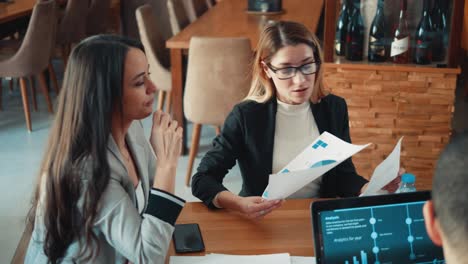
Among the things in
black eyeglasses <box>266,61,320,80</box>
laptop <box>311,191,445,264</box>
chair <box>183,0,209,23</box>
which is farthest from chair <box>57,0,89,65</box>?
laptop <box>311,191,445,264</box>

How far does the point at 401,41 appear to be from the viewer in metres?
2.91

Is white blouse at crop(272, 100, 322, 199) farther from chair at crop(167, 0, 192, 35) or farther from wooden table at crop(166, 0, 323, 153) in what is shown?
chair at crop(167, 0, 192, 35)

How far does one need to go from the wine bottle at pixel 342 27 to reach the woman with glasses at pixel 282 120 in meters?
0.99

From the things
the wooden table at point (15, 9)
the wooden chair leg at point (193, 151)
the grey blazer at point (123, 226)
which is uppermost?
the grey blazer at point (123, 226)

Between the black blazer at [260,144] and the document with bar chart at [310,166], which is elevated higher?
the document with bar chart at [310,166]

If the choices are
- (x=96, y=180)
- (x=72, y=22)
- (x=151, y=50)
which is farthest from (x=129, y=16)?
(x=96, y=180)

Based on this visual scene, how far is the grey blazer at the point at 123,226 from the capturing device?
1398 mm

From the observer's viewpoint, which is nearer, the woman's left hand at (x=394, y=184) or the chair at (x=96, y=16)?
the woman's left hand at (x=394, y=184)

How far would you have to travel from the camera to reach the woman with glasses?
1.96 meters

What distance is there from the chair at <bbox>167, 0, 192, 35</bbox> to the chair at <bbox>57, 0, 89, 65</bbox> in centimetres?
87

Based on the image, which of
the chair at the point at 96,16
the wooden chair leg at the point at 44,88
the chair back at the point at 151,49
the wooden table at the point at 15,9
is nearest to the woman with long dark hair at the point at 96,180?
the chair back at the point at 151,49

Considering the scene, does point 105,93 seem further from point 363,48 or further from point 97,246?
point 363,48

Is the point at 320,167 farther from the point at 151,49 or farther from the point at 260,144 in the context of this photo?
the point at 151,49

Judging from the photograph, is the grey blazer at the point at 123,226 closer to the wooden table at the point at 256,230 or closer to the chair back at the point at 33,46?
the wooden table at the point at 256,230
